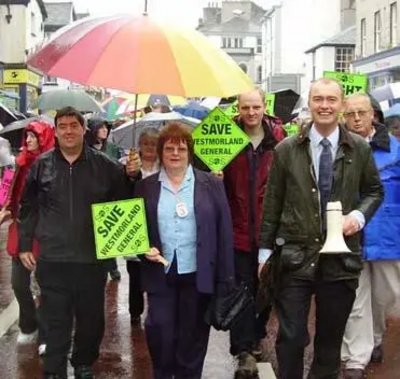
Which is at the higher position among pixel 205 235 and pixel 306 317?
A: pixel 205 235

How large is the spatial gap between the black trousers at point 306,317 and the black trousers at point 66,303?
4.38 ft

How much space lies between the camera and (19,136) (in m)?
7.69

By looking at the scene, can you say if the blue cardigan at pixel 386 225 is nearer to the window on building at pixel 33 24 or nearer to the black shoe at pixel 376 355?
the black shoe at pixel 376 355

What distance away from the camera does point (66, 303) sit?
5.49 meters

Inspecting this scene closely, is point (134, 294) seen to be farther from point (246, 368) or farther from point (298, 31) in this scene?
point (298, 31)

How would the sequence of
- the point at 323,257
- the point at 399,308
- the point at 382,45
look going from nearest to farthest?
the point at 323,257
the point at 399,308
the point at 382,45

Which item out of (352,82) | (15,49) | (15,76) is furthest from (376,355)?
(15,49)

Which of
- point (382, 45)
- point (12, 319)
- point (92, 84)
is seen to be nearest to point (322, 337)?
point (92, 84)

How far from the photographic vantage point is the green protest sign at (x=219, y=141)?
5996 millimetres

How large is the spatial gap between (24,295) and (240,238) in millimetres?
1939

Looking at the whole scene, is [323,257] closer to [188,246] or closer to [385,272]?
[188,246]

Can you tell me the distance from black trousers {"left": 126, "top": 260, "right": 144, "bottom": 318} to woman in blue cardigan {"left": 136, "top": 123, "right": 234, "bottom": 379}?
87.4 inches

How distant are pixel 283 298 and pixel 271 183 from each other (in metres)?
0.71

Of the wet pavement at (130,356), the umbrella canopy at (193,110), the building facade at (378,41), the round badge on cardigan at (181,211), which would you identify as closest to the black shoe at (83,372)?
the wet pavement at (130,356)
